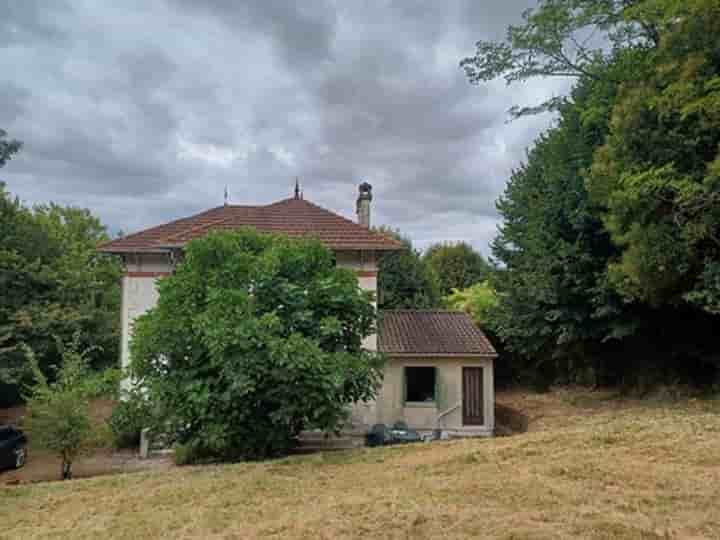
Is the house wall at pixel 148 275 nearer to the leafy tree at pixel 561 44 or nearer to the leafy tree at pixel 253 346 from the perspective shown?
the leafy tree at pixel 253 346


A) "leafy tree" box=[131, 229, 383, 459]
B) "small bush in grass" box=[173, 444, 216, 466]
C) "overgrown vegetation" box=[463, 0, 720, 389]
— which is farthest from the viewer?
"overgrown vegetation" box=[463, 0, 720, 389]

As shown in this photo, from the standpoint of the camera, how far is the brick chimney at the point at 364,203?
1415 centimetres

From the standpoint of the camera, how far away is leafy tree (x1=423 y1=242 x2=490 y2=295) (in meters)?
29.5

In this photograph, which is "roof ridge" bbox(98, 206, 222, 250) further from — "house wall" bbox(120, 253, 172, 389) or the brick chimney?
the brick chimney

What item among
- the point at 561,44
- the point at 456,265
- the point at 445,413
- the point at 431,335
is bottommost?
the point at 445,413

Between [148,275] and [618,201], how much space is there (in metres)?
12.2

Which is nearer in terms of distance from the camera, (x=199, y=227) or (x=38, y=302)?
(x=199, y=227)

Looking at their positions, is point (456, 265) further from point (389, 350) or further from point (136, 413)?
point (136, 413)

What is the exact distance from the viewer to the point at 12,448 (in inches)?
444

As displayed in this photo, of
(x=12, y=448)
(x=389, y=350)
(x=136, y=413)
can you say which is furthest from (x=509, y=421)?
(x=12, y=448)

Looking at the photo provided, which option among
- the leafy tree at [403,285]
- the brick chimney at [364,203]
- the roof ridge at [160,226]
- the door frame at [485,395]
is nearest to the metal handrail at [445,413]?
the door frame at [485,395]

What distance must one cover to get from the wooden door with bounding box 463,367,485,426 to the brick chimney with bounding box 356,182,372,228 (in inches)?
219

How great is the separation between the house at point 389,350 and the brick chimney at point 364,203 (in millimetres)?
1394

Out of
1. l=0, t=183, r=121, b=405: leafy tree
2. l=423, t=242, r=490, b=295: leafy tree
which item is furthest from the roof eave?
l=423, t=242, r=490, b=295: leafy tree
